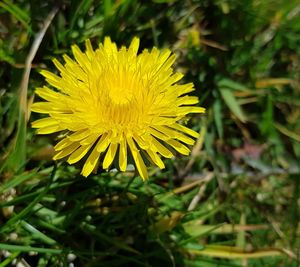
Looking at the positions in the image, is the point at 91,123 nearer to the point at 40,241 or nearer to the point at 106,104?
the point at 106,104

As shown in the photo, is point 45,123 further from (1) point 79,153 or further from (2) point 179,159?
(2) point 179,159

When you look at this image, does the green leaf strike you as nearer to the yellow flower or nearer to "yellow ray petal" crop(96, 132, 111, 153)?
the yellow flower

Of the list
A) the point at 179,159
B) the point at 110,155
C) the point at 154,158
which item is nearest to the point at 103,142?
the point at 110,155

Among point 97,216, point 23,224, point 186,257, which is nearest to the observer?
point 23,224

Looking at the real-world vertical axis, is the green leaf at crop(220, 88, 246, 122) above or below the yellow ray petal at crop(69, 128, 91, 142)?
above

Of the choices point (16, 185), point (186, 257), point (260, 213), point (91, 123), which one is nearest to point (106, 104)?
point (91, 123)

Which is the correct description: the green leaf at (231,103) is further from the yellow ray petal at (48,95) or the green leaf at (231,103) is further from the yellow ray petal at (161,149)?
the yellow ray petal at (48,95)

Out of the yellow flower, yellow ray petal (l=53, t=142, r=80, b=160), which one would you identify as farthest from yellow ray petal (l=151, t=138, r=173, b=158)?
yellow ray petal (l=53, t=142, r=80, b=160)
